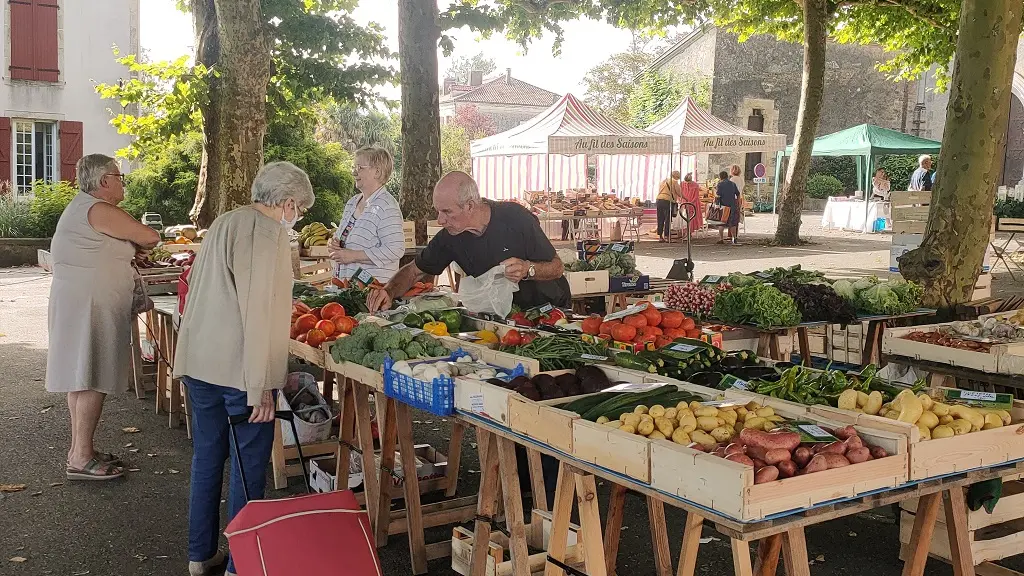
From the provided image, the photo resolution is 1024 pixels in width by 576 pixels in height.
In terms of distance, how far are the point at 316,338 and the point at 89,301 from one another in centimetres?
156

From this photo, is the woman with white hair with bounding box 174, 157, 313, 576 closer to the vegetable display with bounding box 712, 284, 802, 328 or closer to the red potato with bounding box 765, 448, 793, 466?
the red potato with bounding box 765, 448, 793, 466

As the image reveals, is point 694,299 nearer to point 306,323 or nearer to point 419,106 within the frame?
point 306,323

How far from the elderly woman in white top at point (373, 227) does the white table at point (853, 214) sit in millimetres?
20768

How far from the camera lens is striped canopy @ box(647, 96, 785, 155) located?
21062 mm

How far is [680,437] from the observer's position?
9.87 ft

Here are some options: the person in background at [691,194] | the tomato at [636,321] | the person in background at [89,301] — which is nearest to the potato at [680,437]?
→ the tomato at [636,321]

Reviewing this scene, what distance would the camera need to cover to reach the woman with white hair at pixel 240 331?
394cm

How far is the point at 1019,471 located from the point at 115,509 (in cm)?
443

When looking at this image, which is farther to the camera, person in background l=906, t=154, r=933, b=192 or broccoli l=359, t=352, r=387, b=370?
person in background l=906, t=154, r=933, b=192

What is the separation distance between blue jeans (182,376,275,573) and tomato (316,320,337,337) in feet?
3.21

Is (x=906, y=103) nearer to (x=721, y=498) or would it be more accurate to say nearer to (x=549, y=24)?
(x=549, y=24)

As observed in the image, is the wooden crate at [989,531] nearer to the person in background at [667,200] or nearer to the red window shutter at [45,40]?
the person in background at [667,200]

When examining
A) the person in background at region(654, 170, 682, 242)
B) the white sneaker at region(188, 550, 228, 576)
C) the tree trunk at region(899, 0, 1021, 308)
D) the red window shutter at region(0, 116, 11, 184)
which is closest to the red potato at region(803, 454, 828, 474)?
the white sneaker at region(188, 550, 228, 576)

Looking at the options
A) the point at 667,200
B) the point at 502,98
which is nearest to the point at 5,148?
the point at 667,200
